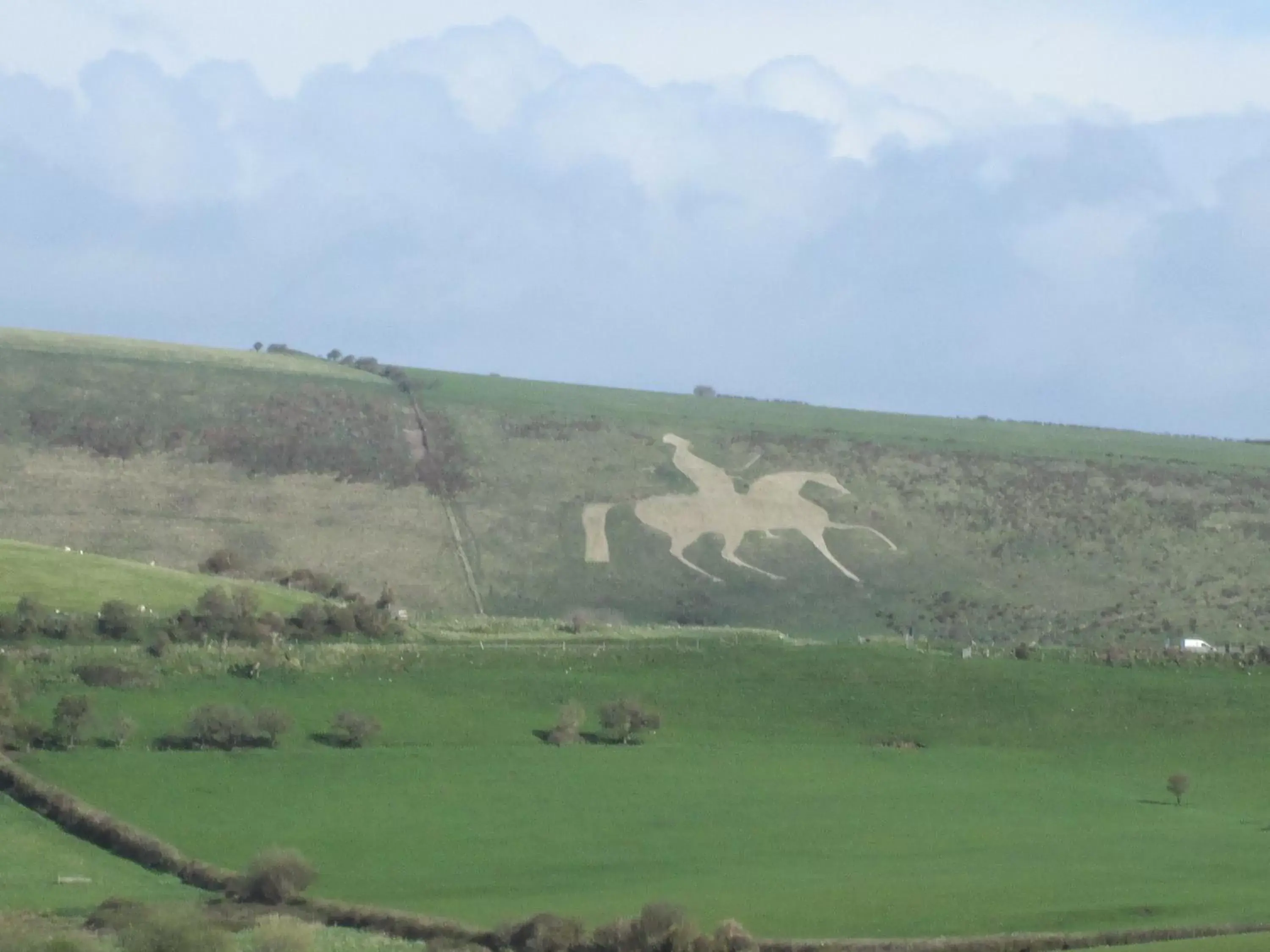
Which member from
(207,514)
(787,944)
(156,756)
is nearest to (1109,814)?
(787,944)

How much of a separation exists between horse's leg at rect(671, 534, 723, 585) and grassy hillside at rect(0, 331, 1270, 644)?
1.00 ft

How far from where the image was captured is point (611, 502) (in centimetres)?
8538

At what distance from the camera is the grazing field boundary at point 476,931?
A: 30.1 meters

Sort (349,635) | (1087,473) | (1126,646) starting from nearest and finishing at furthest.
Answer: (349,635) → (1126,646) → (1087,473)

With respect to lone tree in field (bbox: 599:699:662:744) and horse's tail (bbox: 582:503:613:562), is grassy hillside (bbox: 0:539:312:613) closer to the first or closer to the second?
lone tree in field (bbox: 599:699:662:744)

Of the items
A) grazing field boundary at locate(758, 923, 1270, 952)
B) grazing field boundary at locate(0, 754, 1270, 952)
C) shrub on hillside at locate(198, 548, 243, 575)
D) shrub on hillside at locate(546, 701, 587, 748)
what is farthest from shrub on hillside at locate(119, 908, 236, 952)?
shrub on hillside at locate(198, 548, 243, 575)

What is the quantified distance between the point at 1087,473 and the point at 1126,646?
83.8ft

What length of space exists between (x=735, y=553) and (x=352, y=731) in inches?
1261

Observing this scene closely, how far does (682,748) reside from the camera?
50.4 metres

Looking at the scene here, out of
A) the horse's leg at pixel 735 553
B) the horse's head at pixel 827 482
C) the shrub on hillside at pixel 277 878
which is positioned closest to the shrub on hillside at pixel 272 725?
the shrub on hillside at pixel 277 878

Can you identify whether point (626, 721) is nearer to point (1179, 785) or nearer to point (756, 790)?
point (756, 790)

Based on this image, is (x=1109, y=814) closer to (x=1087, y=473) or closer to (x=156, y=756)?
(x=156, y=756)

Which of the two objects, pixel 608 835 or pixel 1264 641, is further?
pixel 1264 641

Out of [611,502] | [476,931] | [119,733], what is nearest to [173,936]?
[476,931]
